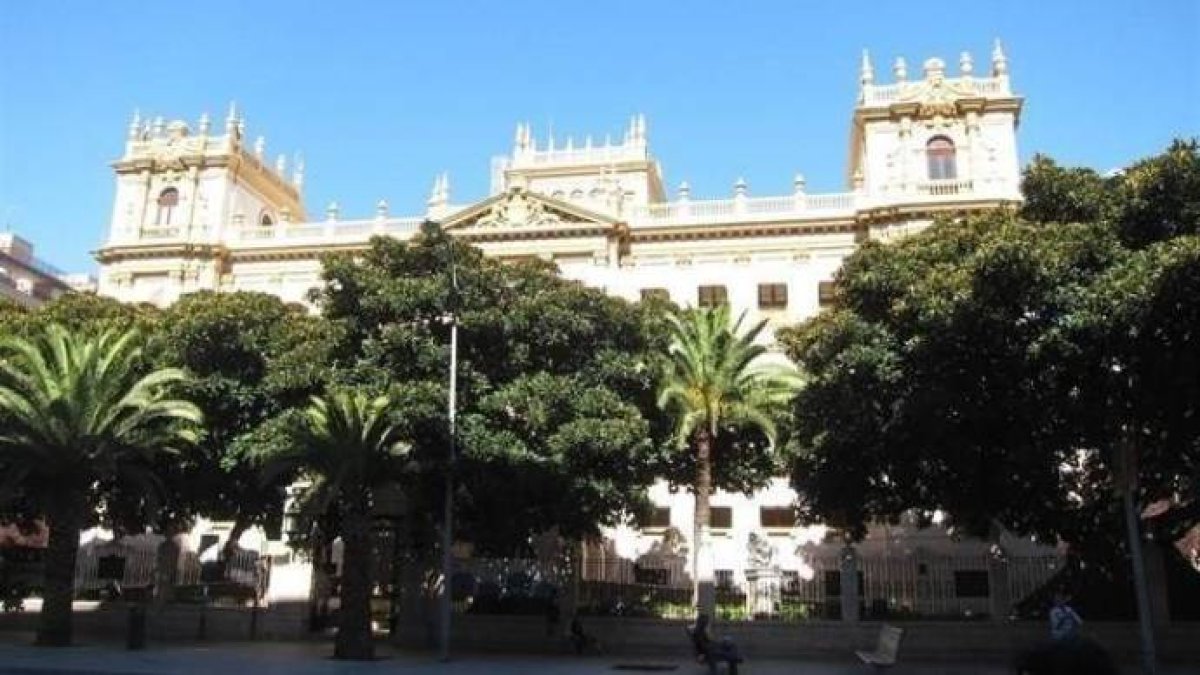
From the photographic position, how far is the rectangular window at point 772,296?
52.7 metres

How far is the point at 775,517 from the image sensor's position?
153 ft

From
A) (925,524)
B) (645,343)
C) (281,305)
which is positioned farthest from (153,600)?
(925,524)

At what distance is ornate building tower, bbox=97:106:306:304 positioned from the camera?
58.6m

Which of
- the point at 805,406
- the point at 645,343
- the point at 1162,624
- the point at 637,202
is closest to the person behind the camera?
the point at 1162,624

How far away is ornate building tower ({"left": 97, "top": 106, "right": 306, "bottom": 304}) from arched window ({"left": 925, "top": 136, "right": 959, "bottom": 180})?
118 ft

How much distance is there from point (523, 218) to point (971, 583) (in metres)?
33.2

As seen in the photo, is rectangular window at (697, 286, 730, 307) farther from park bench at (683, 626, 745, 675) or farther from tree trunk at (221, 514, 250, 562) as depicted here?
park bench at (683, 626, 745, 675)

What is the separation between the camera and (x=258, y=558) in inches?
1241

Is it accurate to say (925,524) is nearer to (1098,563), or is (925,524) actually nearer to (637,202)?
(1098,563)

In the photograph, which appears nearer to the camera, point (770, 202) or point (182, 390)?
point (182, 390)

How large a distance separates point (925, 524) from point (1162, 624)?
6619mm

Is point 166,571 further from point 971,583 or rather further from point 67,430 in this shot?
point 971,583

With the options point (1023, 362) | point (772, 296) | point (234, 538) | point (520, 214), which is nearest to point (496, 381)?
point (234, 538)

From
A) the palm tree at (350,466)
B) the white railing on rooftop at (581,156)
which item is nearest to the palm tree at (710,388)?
the palm tree at (350,466)
